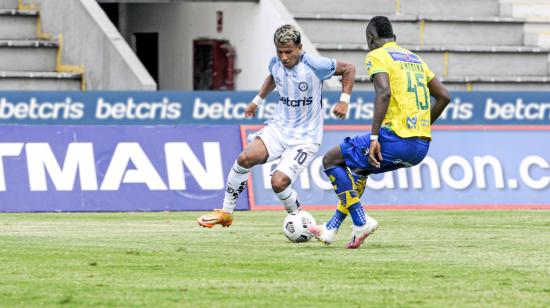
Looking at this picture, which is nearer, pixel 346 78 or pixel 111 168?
pixel 346 78

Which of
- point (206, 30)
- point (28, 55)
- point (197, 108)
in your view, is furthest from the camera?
point (206, 30)

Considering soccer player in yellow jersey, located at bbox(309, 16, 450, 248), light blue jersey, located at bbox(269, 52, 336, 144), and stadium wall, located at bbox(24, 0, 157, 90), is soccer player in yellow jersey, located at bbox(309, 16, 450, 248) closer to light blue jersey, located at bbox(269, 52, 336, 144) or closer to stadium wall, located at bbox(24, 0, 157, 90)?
light blue jersey, located at bbox(269, 52, 336, 144)

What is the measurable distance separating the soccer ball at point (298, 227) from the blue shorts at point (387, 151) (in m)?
0.98

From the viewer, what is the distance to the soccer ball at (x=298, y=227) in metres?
12.8

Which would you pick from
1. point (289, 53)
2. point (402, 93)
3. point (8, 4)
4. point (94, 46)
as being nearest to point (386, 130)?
point (402, 93)

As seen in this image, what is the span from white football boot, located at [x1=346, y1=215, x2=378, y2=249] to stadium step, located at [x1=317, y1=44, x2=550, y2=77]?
18.3 metres

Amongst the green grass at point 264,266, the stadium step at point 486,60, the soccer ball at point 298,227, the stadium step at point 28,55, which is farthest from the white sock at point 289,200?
the stadium step at point 486,60

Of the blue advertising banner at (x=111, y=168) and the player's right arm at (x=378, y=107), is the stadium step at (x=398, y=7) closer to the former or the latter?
the blue advertising banner at (x=111, y=168)

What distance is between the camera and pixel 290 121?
13062 mm

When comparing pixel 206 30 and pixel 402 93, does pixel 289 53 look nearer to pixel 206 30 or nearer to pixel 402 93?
pixel 402 93

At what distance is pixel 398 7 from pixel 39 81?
347 inches

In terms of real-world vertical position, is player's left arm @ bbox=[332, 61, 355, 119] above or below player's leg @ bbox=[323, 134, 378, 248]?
above

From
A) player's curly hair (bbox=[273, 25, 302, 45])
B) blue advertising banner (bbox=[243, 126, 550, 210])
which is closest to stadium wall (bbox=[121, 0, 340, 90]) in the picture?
blue advertising banner (bbox=[243, 126, 550, 210])

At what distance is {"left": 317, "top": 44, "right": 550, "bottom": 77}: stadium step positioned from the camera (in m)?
30.2
